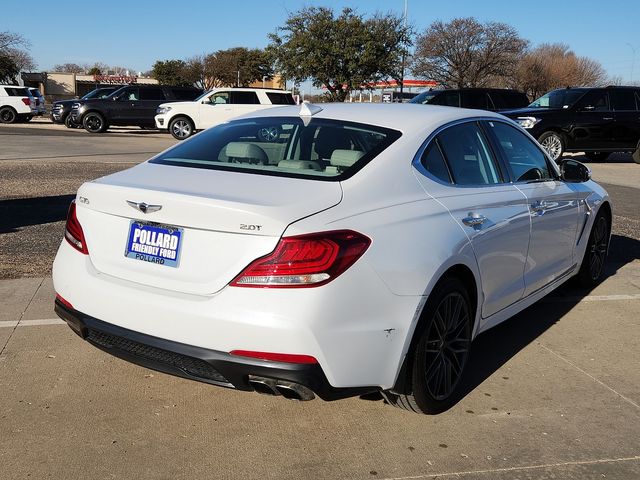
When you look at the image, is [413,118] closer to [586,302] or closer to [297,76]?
[586,302]

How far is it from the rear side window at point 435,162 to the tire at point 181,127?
20.2 meters

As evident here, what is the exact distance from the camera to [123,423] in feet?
11.4

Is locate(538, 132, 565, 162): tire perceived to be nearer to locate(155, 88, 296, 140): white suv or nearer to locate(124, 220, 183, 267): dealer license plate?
locate(155, 88, 296, 140): white suv

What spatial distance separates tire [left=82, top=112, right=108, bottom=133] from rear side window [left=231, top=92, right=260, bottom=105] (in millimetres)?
5723

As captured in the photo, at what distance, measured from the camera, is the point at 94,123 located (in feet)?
84.1

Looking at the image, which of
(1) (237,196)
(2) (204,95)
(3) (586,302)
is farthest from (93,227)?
(2) (204,95)

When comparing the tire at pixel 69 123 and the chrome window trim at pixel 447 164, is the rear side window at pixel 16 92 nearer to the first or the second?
the tire at pixel 69 123

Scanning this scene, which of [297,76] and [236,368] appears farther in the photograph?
[297,76]

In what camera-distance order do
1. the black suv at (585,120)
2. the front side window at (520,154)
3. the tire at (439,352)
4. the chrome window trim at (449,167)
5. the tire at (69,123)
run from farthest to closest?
the tire at (69,123), the black suv at (585,120), the front side window at (520,154), the chrome window trim at (449,167), the tire at (439,352)

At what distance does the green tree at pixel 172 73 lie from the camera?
76.8 m

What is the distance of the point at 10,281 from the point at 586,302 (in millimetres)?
5045

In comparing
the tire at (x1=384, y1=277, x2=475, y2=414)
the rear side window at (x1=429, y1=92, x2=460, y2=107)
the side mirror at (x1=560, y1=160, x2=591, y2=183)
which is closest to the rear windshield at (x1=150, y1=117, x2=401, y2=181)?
the tire at (x1=384, y1=277, x2=475, y2=414)

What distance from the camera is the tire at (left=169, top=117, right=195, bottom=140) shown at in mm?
A: 23172

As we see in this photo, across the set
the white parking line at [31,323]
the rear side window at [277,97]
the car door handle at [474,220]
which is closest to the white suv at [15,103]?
the rear side window at [277,97]
